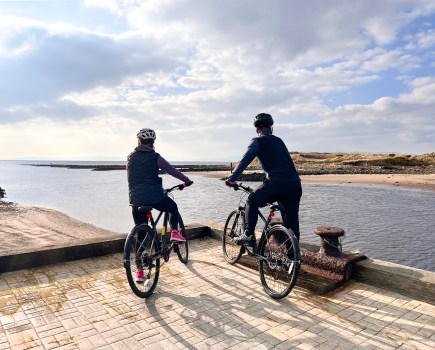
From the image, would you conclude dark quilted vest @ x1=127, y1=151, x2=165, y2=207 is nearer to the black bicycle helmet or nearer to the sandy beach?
the black bicycle helmet

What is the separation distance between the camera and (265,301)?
15.0 ft

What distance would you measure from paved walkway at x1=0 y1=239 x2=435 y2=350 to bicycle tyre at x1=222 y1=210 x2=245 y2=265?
2.10ft

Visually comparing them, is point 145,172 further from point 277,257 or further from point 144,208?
point 277,257

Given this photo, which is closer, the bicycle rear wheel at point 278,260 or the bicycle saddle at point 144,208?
the bicycle rear wheel at point 278,260

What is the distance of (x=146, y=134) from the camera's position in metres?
4.96

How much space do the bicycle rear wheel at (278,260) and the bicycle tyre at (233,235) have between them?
31.0 inches

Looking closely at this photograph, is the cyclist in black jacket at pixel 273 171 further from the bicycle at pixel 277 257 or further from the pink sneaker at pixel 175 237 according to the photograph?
the pink sneaker at pixel 175 237

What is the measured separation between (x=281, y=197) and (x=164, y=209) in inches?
70.5

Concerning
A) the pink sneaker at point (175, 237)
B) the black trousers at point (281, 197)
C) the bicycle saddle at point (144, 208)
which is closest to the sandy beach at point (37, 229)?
the pink sneaker at point (175, 237)

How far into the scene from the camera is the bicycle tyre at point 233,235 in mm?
5922

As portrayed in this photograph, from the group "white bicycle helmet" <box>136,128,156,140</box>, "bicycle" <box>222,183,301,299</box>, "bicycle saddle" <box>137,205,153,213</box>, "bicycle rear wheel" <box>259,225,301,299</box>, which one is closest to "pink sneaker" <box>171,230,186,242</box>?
"bicycle saddle" <box>137,205,153,213</box>

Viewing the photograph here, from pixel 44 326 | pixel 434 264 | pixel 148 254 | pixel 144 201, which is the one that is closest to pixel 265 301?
pixel 148 254

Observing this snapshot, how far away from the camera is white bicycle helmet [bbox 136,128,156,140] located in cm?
493

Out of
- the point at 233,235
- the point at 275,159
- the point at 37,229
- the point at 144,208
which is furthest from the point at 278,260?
the point at 37,229
